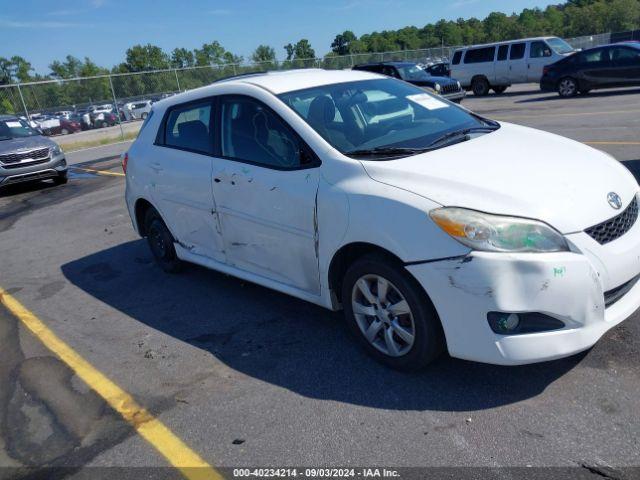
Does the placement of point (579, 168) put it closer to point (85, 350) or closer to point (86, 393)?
point (86, 393)

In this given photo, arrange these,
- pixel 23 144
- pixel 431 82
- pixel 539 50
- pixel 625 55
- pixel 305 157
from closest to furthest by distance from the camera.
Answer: pixel 305 157 → pixel 23 144 → pixel 625 55 → pixel 431 82 → pixel 539 50

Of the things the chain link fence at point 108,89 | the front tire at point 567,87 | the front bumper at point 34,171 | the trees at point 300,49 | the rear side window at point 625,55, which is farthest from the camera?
the trees at point 300,49

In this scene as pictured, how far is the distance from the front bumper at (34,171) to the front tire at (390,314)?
10720mm

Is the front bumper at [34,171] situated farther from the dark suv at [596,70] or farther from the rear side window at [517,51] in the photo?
the rear side window at [517,51]

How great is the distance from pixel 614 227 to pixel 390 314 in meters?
1.32

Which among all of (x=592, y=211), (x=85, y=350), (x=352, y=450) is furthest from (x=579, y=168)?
(x=85, y=350)

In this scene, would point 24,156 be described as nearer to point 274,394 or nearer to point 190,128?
point 190,128

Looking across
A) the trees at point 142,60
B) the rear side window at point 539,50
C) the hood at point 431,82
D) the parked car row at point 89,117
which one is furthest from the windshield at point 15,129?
the trees at point 142,60

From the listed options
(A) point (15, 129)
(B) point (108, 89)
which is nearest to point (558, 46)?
(A) point (15, 129)

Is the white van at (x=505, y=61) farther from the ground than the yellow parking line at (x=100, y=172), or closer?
farther from the ground

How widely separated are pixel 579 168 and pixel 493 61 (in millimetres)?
21525

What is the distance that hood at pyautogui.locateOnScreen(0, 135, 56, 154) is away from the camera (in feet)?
39.9

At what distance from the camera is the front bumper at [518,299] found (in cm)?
285

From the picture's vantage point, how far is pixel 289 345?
4.05m
